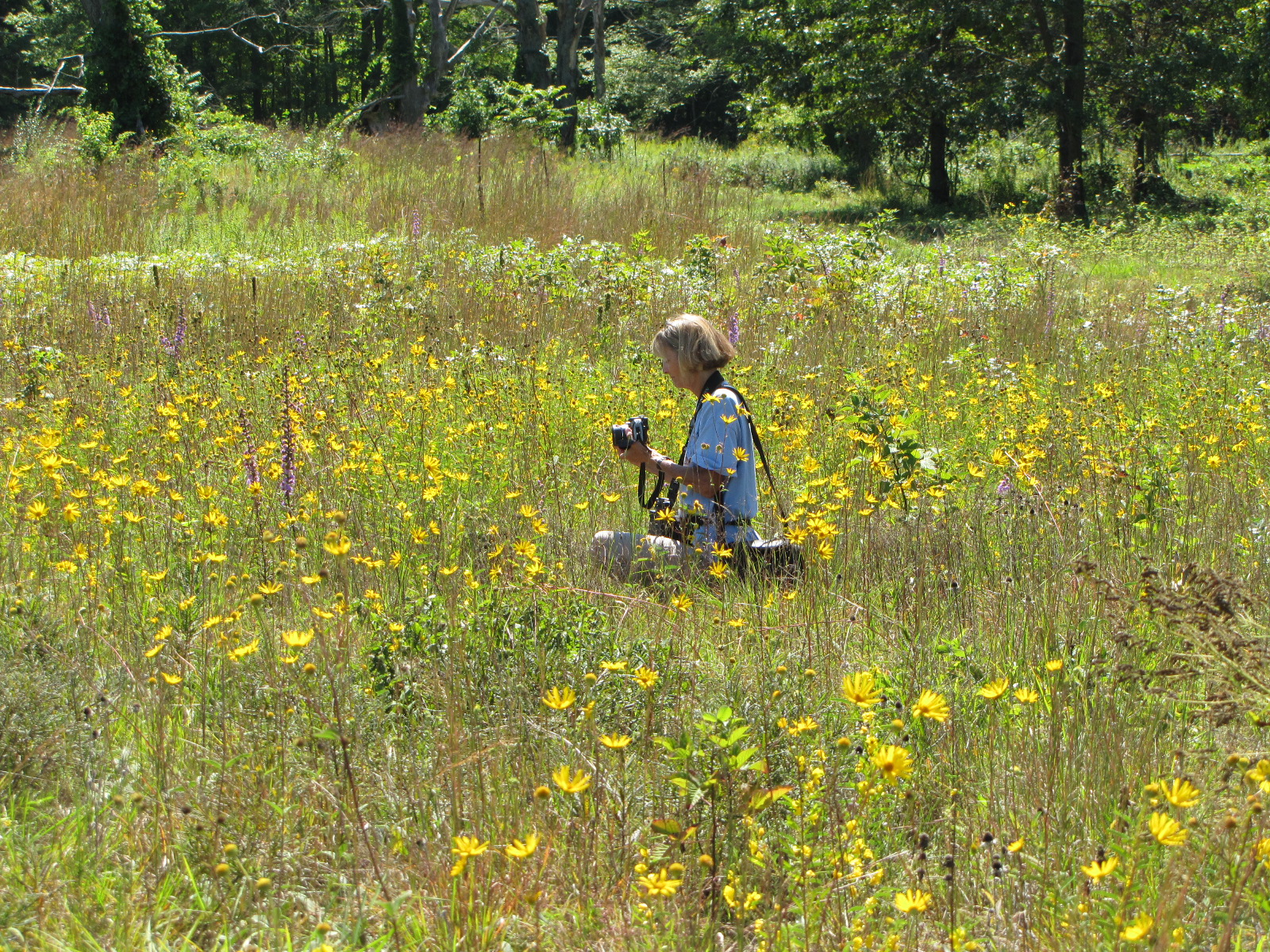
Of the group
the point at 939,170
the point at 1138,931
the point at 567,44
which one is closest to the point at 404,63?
the point at 567,44

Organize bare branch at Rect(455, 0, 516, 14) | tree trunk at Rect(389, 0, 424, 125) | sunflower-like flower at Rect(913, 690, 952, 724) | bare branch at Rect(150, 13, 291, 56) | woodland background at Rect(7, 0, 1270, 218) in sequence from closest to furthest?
1. sunflower-like flower at Rect(913, 690, 952, 724)
2. woodland background at Rect(7, 0, 1270, 218)
3. bare branch at Rect(150, 13, 291, 56)
4. tree trunk at Rect(389, 0, 424, 125)
5. bare branch at Rect(455, 0, 516, 14)

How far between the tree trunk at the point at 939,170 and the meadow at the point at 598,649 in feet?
40.6

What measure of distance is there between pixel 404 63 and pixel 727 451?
25.8 m

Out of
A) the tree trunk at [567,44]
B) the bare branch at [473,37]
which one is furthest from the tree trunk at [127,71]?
the bare branch at [473,37]

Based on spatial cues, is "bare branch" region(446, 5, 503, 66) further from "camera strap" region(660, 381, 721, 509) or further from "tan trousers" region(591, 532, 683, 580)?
"tan trousers" region(591, 532, 683, 580)

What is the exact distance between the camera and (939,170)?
18969 millimetres

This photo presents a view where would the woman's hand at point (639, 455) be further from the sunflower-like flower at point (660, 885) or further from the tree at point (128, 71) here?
the tree at point (128, 71)

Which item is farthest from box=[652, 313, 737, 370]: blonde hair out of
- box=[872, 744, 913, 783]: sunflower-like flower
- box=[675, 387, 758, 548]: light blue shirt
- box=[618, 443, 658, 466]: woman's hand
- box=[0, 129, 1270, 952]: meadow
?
box=[872, 744, 913, 783]: sunflower-like flower

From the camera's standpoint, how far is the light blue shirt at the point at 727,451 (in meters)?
3.83

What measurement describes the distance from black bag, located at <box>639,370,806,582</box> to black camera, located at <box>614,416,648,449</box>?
160 millimetres

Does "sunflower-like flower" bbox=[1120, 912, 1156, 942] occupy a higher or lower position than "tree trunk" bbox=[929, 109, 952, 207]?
lower

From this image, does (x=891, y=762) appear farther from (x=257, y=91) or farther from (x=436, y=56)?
(x=257, y=91)

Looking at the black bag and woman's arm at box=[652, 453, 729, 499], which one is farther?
woman's arm at box=[652, 453, 729, 499]

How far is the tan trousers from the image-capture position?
3596 mm
